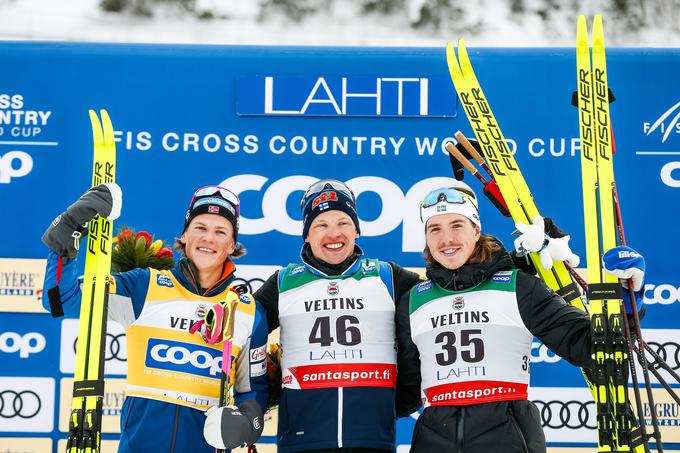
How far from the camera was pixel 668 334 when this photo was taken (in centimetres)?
416

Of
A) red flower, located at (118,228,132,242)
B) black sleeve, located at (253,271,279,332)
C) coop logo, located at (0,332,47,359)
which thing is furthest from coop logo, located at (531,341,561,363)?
coop logo, located at (0,332,47,359)

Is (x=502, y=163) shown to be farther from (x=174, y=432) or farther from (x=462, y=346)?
(x=174, y=432)

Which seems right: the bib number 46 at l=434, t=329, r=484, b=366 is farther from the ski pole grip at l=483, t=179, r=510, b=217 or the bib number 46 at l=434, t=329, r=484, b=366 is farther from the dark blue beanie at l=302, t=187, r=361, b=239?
the ski pole grip at l=483, t=179, r=510, b=217

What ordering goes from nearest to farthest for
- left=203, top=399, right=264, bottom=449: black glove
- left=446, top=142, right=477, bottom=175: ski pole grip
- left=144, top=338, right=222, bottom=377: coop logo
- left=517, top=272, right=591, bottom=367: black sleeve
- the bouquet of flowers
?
left=203, top=399, right=264, bottom=449: black glove → left=517, top=272, right=591, bottom=367: black sleeve → left=144, top=338, right=222, bottom=377: coop logo → the bouquet of flowers → left=446, top=142, right=477, bottom=175: ski pole grip

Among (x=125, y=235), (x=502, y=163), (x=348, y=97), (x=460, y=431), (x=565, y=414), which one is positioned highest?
(x=348, y=97)

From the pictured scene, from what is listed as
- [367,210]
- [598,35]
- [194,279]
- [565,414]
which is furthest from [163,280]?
[565,414]

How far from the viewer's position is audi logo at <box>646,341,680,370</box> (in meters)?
4.14

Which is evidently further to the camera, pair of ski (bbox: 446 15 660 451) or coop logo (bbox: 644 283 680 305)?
coop logo (bbox: 644 283 680 305)

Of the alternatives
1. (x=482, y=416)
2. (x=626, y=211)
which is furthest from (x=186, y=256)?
(x=626, y=211)

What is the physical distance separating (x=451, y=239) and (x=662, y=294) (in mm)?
1629

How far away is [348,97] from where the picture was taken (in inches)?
166

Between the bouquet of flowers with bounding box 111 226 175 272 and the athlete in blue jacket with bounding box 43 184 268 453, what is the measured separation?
7.9 inches

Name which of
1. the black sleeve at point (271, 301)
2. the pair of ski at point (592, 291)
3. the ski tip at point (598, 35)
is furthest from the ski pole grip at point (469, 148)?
the black sleeve at point (271, 301)

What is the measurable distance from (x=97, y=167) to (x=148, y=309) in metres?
0.67
